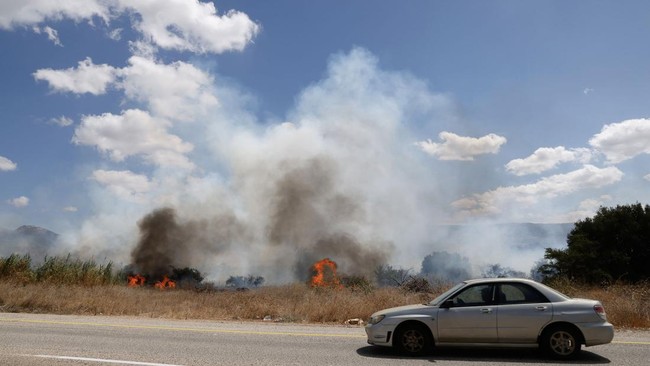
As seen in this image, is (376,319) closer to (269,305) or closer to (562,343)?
(562,343)

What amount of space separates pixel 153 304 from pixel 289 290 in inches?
267

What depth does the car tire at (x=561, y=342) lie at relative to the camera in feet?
26.1

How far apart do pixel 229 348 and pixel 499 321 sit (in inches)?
186

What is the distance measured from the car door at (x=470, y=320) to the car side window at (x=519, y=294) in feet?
0.66

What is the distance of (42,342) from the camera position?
380 inches

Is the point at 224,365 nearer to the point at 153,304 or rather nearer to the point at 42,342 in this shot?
the point at 42,342

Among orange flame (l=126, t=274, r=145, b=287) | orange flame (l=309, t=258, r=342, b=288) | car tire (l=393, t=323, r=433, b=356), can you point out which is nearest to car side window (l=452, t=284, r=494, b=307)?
car tire (l=393, t=323, r=433, b=356)

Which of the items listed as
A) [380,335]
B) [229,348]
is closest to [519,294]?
[380,335]

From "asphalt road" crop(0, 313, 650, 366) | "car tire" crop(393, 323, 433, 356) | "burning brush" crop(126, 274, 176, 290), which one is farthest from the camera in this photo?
"burning brush" crop(126, 274, 176, 290)

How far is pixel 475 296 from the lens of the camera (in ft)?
27.7

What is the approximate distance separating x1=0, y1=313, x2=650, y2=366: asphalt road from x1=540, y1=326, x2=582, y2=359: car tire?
0.21m

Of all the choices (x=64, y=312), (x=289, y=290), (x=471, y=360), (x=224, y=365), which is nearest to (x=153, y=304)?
(x=64, y=312)

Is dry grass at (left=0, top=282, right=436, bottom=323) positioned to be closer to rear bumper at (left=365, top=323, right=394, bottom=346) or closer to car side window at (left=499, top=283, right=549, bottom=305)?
rear bumper at (left=365, top=323, right=394, bottom=346)

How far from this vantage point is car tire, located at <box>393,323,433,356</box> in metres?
8.30
